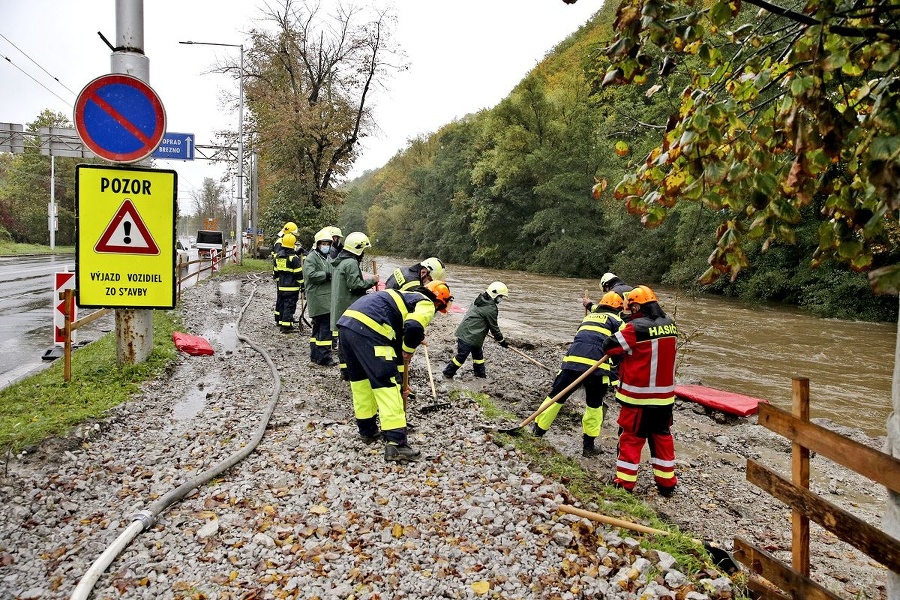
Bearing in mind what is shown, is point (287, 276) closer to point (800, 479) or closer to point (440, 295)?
point (440, 295)

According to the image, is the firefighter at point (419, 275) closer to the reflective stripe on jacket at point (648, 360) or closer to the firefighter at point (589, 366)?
the firefighter at point (589, 366)

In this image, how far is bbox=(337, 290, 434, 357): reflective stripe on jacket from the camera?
204 inches

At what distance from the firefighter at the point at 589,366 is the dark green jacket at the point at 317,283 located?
12.5 feet

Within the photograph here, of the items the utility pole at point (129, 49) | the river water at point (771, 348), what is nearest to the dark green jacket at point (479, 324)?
the river water at point (771, 348)

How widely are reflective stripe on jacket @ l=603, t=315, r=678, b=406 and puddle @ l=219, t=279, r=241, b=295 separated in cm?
1420

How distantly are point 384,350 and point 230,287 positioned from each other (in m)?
15.1

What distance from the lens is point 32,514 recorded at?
3.70 meters

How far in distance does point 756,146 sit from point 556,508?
265 centimetres

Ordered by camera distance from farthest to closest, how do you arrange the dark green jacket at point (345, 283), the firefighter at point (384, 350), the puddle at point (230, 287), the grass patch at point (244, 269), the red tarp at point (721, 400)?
the grass patch at point (244, 269) < the puddle at point (230, 287) < the red tarp at point (721, 400) < the dark green jacket at point (345, 283) < the firefighter at point (384, 350)

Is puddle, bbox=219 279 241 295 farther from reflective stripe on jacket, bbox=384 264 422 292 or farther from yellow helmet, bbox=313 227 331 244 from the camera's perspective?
reflective stripe on jacket, bbox=384 264 422 292

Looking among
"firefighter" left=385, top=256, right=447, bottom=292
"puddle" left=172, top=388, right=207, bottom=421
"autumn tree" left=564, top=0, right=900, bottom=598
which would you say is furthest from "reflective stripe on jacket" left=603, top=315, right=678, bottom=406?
"puddle" left=172, top=388, right=207, bottom=421

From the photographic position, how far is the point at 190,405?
6152 millimetres

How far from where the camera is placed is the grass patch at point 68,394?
15.5 feet

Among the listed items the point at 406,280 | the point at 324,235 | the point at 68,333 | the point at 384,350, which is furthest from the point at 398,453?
the point at 324,235
